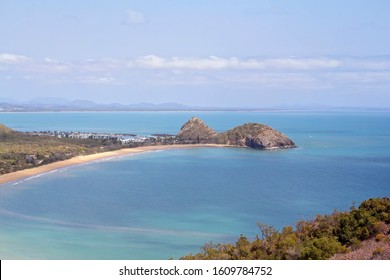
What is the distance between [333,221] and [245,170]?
85.8 feet

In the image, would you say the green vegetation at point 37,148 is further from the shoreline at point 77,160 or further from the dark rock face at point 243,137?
the dark rock face at point 243,137

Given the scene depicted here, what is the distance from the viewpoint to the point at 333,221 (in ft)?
49.3

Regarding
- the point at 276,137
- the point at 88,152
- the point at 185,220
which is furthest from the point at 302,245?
the point at 276,137

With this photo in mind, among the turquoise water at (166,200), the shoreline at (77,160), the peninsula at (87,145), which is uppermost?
the peninsula at (87,145)

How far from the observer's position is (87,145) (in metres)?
53.9

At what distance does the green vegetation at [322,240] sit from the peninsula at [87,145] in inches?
965

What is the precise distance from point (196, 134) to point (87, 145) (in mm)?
17345

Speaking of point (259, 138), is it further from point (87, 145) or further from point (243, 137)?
point (87, 145)

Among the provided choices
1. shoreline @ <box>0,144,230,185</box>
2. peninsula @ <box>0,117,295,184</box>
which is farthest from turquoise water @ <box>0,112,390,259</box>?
peninsula @ <box>0,117,295,184</box>

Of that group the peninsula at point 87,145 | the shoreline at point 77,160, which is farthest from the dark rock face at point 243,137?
the shoreline at point 77,160

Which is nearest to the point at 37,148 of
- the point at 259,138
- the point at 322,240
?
the point at 259,138

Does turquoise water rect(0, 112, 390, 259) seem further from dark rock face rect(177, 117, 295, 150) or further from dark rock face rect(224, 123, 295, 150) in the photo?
dark rock face rect(177, 117, 295, 150)

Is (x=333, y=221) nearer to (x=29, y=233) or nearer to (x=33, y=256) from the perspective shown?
(x=33, y=256)

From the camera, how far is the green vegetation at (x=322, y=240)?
1098 cm
